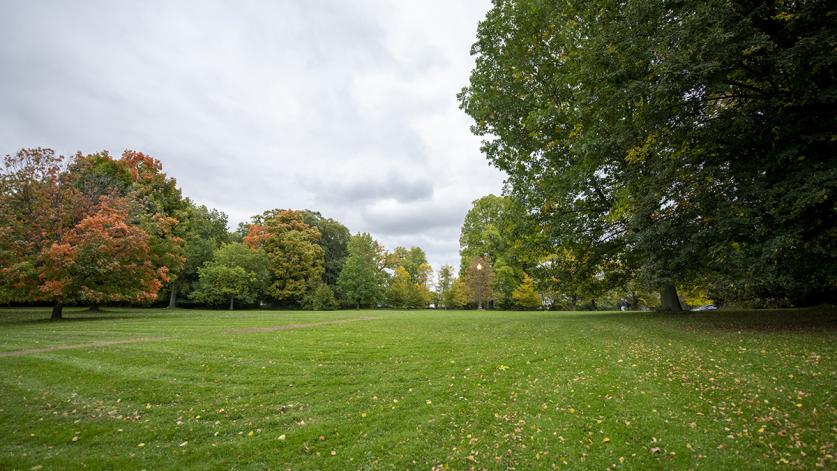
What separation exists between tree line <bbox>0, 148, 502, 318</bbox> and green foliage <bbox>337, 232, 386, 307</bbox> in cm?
15

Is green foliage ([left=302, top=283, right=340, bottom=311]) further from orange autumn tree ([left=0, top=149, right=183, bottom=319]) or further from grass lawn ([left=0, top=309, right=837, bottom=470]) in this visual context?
grass lawn ([left=0, top=309, right=837, bottom=470])

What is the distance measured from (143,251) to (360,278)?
28522 millimetres

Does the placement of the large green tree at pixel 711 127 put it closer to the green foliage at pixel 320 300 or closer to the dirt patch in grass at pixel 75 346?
the dirt patch in grass at pixel 75 346

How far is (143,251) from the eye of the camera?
22.6 m

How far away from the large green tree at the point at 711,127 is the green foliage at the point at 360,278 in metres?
37.8

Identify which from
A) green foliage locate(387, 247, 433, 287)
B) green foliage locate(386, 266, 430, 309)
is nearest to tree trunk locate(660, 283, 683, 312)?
green foliage locate(386, 266, 430, 309)

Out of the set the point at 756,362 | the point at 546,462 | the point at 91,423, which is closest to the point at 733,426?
the point at 546,462

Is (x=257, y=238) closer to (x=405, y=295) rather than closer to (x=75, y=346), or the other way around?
(x=405, y=295)

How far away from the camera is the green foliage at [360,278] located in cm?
4881

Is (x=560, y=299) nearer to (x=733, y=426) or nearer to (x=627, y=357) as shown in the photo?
(x=627, y=357)

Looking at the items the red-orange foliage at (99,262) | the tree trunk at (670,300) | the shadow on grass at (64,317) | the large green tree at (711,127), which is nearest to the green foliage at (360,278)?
the shadow on grass at (64,317)

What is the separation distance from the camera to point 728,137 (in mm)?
10297

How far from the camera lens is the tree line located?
1981 centimetres

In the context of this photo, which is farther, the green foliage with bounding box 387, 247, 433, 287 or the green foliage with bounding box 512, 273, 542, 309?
the green foliage with bounding box 387, 247, 433, 287
